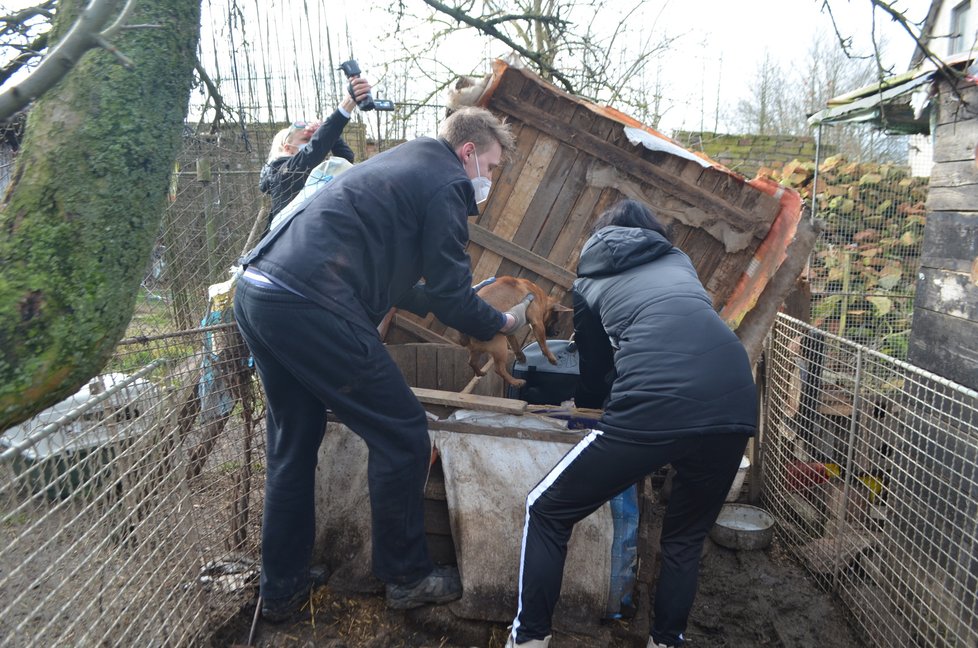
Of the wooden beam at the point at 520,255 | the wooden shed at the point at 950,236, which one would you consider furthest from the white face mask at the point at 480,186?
the wooden shed at the point at 950,236

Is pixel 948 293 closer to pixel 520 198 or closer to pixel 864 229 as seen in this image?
pixel 520 198

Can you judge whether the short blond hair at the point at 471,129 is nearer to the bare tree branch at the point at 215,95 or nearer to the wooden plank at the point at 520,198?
the wooden plank at the point at 520,198

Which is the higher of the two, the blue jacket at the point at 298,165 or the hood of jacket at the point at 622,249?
the blue jacket at the point at 298,165

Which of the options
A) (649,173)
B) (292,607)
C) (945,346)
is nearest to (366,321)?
(292,607)

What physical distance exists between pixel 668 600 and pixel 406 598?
1235 mm

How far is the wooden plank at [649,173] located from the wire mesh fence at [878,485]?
0.88 meters

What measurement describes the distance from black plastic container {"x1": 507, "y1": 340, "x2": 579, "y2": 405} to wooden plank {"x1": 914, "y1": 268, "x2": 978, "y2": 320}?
2.26m


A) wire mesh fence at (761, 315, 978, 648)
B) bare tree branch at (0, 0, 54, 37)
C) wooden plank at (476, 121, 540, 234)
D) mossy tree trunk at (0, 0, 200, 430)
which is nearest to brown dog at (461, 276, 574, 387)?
wooden plank at (476, 121, 540, 234)

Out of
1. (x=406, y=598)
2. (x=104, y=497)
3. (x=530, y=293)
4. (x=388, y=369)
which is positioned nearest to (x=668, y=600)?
(x=406, y=598)

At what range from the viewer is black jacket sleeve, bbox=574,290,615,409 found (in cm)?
346

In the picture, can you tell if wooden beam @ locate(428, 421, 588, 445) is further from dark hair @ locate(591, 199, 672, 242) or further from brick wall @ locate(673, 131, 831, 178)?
brick wall @ locate(673, 131, 831, 178)

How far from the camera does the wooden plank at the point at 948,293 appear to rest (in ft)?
12.6

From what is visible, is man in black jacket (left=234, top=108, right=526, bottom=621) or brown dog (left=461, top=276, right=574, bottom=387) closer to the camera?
man in black jacket (left=234, top=108, right=526, bottom=621)

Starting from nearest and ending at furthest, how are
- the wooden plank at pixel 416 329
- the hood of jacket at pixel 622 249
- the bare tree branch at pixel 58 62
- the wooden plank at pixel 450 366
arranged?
the bare tree branch at pixel 58 62, the hood of jacket at pixel 622 249, the wooden plank at pixel 450 366, the wooden plank at pixel 416 329
